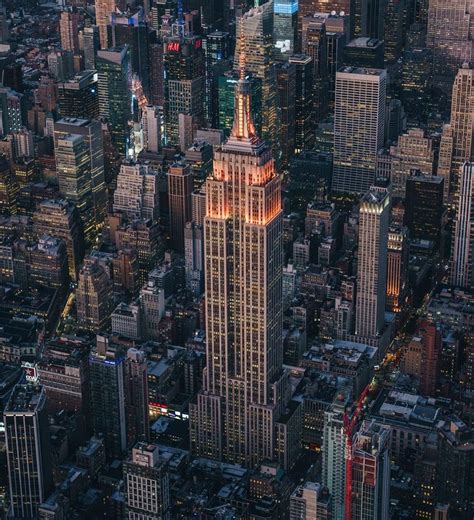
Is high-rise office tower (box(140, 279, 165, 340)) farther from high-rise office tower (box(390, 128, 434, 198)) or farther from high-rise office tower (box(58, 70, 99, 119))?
high-rise office tower (box(58, 70, 99, 119))

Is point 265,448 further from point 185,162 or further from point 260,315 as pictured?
point 185,162

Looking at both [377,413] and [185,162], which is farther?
[185,162]

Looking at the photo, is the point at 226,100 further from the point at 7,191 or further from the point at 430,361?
the point at 430,361

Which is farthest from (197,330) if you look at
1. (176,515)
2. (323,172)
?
(323,172)

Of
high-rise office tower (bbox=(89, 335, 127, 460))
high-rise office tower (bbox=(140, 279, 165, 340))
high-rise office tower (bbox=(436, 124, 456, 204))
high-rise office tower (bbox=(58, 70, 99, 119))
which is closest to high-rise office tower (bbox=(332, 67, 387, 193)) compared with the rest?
high-rise office tower (bbox=(436, 124, 456, 204))

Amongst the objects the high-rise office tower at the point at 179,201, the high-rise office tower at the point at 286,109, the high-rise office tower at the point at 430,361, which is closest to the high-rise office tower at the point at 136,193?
the high-rise office tower at the point at 179,201

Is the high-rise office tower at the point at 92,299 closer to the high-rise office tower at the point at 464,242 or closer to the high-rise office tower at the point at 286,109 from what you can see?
the high-rise office tower at the point at 464,242

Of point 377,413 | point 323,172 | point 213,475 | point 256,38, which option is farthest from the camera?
point 256,38
